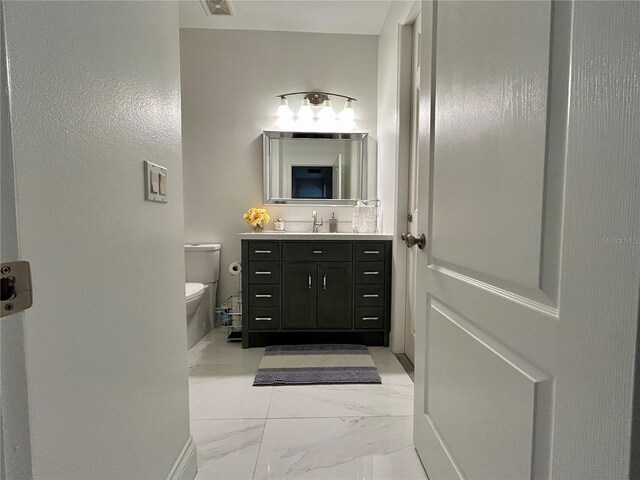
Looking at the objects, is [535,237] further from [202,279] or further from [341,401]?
[202,279]

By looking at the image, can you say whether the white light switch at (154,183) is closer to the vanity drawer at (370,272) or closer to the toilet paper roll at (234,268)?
the vanity drawer at (370,272)

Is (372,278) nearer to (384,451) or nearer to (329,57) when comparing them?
(384,451)

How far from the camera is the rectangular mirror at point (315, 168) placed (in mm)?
2969

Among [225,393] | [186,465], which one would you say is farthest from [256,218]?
[186,465]

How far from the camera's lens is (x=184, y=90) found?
2.91 metres

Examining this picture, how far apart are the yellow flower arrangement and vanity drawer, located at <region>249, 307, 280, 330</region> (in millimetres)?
711

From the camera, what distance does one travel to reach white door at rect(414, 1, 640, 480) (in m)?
0.48

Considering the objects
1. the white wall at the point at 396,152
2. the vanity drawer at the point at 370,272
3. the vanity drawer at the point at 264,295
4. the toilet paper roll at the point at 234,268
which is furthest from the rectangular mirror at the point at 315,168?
the vanity drawer at the point at 264,295

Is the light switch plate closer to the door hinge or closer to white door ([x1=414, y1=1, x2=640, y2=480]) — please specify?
the door hinge

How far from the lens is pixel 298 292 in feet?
8.21

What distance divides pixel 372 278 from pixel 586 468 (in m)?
1.99

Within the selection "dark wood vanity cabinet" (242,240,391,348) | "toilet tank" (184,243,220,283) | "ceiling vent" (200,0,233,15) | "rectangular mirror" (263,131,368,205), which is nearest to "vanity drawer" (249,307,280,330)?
"dark wood vanity cabinet" (242,240,391,348)

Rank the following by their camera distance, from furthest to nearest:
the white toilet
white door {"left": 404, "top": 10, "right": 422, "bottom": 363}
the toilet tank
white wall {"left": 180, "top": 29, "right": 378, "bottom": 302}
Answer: white wall {"left": 180, "top": 29, "right": 378, "bottom": 302} < the toilet tank < the white toilet < white door {"left": 404, "top": 10, "right": 422, "bottom": 363}

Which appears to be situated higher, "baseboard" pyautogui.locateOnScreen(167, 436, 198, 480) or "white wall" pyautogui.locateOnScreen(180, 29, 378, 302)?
"white wall" pyautogui.locateOnScreen(180, 29, 378, 302)
